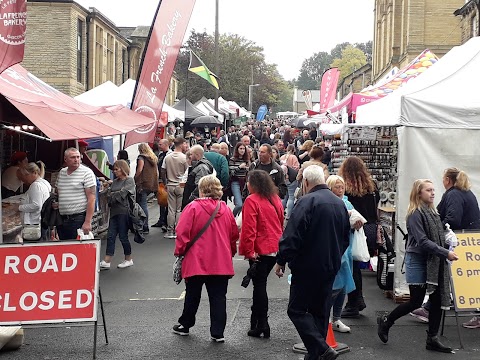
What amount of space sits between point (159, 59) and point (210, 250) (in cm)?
643

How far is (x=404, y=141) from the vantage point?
29.5 ft

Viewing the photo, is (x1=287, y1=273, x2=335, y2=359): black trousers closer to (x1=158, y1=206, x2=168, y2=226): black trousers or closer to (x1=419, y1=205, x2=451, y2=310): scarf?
(x1=419, y1=205, x2=451, y2=310): scarf

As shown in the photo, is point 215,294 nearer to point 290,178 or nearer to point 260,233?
point 260,233

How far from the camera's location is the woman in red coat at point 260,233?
7246 millimetres

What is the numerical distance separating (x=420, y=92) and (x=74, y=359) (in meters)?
5.23

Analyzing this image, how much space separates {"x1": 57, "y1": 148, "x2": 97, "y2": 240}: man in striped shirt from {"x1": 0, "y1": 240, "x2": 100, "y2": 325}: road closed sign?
2441 mm

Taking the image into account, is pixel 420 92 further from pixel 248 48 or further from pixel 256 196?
pixel 248 48

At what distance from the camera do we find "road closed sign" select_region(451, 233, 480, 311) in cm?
755

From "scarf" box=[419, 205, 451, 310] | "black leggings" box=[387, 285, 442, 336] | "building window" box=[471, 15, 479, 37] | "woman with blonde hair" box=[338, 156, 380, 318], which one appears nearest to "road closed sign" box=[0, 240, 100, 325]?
"black leggings" box=[387, 285, 442, 336]

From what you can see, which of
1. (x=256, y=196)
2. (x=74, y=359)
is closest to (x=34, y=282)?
(x=74, y=359)

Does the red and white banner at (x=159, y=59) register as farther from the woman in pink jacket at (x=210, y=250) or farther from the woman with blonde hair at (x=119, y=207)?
the woman in pink jacket at (x=210, y=250)

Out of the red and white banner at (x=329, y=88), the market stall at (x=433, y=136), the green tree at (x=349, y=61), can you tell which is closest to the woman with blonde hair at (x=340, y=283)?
the market stall at (x=433, y=136)

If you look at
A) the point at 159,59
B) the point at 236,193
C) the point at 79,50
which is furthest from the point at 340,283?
the point at 79,50

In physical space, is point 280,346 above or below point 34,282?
below
